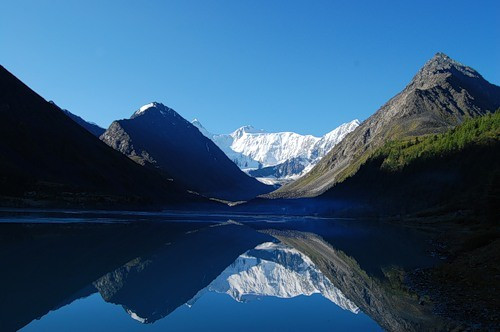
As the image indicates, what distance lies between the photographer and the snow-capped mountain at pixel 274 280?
30.0m

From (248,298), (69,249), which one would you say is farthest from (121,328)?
(69,249)

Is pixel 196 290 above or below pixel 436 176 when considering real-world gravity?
below

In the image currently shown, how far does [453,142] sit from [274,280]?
134 metres

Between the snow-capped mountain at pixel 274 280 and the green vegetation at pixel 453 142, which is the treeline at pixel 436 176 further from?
the snow-capped mountain at pixel 274 280

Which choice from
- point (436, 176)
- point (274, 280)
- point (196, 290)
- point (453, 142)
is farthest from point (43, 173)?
point (196, 290)

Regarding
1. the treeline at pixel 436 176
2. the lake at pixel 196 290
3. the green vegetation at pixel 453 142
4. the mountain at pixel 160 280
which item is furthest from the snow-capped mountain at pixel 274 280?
the green vegetation at pixel 453 142

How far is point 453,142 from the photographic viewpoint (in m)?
151

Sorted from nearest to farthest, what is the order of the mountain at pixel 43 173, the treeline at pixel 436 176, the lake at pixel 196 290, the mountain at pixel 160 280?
the lake at pixel 196 290, the mountain at pixel 160 280, the treeline at pixel 436 176, the mountain at pixel 43 173

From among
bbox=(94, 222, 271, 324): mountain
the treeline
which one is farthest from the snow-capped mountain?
Result: the treeline

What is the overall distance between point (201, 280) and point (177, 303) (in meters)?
8.29

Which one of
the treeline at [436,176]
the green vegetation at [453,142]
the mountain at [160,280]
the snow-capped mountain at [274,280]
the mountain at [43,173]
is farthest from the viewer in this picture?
the green vegetation at [453,142]

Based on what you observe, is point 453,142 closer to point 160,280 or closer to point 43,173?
point 160,280

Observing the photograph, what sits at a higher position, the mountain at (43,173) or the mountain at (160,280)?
the mountain at (43,173)

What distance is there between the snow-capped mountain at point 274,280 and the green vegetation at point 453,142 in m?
106
